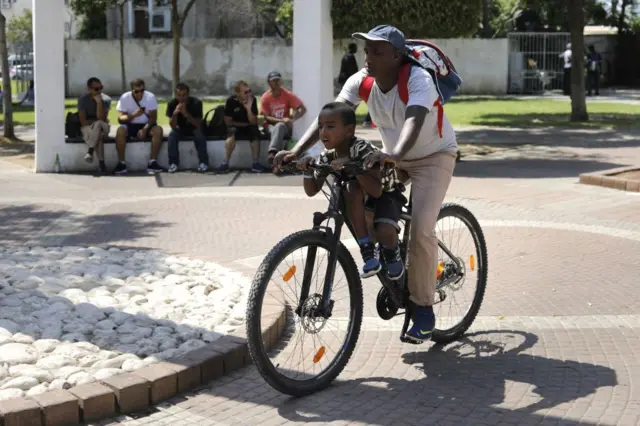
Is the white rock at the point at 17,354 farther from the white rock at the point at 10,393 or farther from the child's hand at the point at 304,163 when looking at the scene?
the child's hand at the point at 304,163

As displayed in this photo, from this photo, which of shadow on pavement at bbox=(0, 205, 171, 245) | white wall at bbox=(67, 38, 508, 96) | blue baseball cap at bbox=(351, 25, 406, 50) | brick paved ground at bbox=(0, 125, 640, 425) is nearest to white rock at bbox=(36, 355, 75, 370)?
brick paved ground at bbox=(0, 125, 640, 425)

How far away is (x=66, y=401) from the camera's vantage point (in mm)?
4961

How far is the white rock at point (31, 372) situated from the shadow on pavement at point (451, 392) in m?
0.85

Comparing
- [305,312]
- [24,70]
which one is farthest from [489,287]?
[24,70]

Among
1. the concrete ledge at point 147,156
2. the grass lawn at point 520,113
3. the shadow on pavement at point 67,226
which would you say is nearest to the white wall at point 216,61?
the grass lawn at point 520,113

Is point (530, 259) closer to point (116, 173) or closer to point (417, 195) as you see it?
point (417, 195)

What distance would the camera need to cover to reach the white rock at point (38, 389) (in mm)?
5078

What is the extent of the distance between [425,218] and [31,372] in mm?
2282

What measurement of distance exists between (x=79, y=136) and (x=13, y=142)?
481 centimetres

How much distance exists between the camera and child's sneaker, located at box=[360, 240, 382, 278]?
5609 mm

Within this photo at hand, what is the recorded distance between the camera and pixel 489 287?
26.0 feet

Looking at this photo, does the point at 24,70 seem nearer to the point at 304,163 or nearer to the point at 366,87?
the point at 366,87

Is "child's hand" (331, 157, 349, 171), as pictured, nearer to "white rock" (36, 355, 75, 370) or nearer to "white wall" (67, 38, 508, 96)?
"white rock" (36, 355, 75, 370)

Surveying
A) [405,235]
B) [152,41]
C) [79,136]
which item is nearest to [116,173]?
[79,136]
